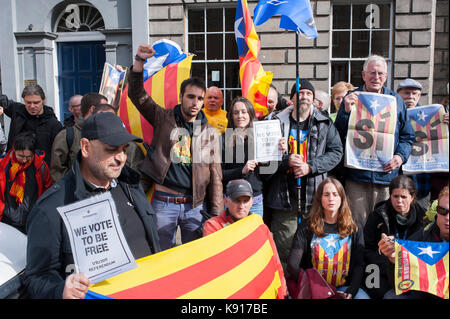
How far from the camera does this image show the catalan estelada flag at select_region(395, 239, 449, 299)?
225 centimetres

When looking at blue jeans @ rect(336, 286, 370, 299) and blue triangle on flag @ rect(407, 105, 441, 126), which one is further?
blue triangle on flag @ rect(407, 105, 441, 126)

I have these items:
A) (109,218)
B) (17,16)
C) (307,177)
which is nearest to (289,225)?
(307,177)

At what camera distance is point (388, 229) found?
3.14m

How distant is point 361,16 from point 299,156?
19.4 feet

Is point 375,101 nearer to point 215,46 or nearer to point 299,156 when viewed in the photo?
point 299,156

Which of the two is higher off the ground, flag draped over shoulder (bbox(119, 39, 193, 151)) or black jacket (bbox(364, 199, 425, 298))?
flag draped over shoulder (bbox(119, 39, 193, 151))

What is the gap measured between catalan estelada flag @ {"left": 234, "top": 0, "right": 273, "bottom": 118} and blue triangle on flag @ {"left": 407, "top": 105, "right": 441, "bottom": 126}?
1496 mm

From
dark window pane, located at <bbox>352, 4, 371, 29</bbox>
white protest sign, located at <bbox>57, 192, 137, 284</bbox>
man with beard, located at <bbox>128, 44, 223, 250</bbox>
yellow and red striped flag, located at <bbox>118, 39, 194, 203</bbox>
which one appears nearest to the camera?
white protest sign, located at <bbox>57, 192, 137, 284</bbox>

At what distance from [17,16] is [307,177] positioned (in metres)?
6.77

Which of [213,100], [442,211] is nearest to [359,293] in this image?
[442,211]

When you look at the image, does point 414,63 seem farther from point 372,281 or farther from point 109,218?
point 109,218

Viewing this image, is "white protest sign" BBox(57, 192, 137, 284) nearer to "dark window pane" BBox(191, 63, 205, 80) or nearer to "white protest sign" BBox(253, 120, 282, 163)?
"white protest sign" BBox(253, 120, 282, 163)

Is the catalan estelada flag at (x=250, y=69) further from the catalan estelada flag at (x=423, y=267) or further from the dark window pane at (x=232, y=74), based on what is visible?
the dark window pane at (x=232, y=74)

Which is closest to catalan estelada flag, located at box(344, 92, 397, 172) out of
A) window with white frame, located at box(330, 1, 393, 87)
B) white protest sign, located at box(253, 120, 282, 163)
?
white protest sign, located at box(253, 120, 282, 163)
